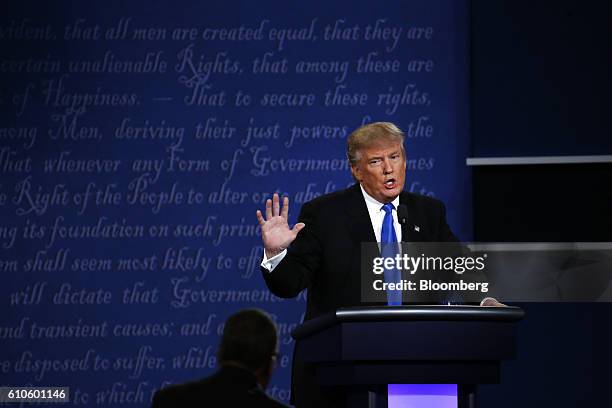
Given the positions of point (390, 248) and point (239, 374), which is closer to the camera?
point (239, 374)

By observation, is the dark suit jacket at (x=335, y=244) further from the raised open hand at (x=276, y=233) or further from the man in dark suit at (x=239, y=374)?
the man in dark suit at (x=239, y=374)

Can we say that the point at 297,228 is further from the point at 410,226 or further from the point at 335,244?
the point at 410,226

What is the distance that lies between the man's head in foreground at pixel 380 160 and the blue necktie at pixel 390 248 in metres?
0.07

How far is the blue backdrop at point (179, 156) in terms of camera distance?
5309 mm

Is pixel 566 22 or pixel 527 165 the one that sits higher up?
pixel 566 22

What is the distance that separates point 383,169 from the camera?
318 cm

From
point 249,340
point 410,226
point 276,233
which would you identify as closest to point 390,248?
point 410,226

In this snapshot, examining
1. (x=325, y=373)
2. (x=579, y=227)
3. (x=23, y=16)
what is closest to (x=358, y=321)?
(x=325, y=373)

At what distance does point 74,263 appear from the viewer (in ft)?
17.6

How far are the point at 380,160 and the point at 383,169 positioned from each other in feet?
0.12

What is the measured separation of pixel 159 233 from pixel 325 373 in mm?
2827

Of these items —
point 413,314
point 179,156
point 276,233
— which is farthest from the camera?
point 179,156

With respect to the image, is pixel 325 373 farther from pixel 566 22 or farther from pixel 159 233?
pixel 566 22

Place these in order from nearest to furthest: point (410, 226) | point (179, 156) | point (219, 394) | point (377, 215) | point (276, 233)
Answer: point (219, 394)
point (276, 233)
point (410, 226)
point (377, 215)
point (179, 156)
